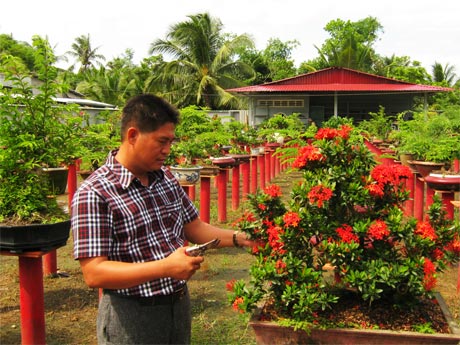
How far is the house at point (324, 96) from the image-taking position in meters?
24.1

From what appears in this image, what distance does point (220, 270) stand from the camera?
16.5 feet

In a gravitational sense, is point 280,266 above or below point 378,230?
below

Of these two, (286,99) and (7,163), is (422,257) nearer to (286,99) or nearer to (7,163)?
(7,163)

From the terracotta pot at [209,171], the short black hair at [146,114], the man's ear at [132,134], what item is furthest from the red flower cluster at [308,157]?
the terracotta pot at [209,171]

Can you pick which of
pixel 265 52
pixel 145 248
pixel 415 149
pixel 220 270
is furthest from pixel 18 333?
pixel 265 52

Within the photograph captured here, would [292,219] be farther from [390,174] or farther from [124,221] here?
[124,221]

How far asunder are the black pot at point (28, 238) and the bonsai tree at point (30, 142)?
0.87 ft

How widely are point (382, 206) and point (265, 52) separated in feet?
137

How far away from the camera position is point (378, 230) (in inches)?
97.4

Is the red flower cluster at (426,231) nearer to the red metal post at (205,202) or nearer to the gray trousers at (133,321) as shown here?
the gray trousers at (133,321)

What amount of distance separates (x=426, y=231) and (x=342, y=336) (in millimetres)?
710

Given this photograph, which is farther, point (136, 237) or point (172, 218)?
point (172, 218)

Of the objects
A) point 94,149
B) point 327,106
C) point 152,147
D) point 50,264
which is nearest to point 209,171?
point 94,149

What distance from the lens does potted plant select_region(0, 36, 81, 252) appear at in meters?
3.38
